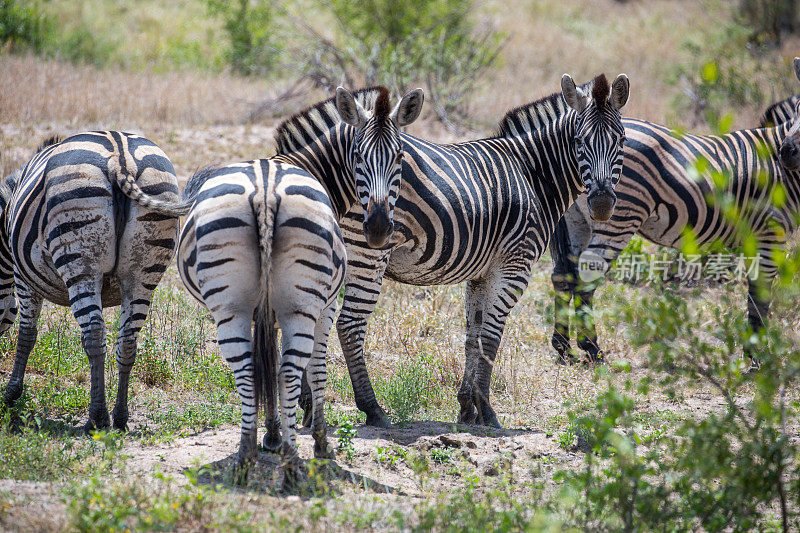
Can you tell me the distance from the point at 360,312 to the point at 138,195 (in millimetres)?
1919

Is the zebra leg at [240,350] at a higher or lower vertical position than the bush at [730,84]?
lower

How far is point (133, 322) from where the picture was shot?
514 cm

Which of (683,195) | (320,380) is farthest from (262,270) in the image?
(683,195)

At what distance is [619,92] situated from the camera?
19.4 feet

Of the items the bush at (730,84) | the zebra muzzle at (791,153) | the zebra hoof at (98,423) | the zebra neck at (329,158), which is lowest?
the zebra hoof at (98,423)

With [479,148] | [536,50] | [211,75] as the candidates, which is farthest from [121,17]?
[479,148]

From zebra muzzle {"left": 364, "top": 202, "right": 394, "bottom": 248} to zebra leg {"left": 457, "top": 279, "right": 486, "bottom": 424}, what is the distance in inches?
72.8

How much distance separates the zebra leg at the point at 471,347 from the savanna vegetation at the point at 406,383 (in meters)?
0.22

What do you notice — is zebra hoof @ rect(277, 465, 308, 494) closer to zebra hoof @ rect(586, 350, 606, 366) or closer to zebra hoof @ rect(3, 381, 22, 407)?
zebra hoof @ rect(3, 381, 22, 407)

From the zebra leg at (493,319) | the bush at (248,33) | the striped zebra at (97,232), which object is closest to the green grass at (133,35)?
the bush at (248,33)

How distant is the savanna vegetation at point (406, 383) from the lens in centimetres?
359

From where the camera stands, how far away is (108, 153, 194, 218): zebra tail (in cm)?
468

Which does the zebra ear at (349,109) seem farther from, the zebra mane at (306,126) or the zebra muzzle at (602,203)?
the zebra muzzle at (602,203)

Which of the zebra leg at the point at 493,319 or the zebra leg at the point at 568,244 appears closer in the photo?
the zebra leg at the point at 493,319
